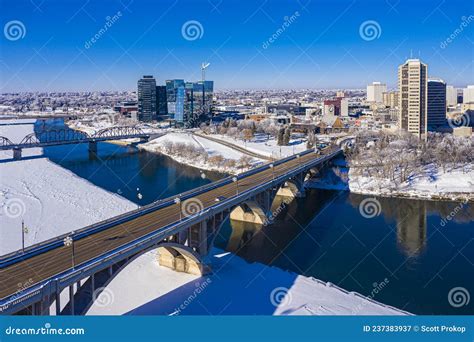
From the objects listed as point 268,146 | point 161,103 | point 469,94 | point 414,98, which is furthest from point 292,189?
point 469,94

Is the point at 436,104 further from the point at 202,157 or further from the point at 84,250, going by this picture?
the point at 84,250

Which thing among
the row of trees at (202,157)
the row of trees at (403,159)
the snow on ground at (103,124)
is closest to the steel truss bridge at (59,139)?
the row of trees at (202,157)

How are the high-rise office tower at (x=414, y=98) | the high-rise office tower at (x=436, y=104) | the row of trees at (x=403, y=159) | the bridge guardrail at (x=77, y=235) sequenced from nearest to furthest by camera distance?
1. the bridge guardrail at (x=77, y=235)
2. the row of trees at (x=403, y=159)
3. the high-rise office tower at (x=414, y=98)
4. the high-rise office tower at (x=436, y=104)

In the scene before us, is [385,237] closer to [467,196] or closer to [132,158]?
[467,196]

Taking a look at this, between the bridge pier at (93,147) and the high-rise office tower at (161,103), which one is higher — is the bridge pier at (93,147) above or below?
below

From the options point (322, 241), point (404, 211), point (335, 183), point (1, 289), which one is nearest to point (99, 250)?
point (1, 289)

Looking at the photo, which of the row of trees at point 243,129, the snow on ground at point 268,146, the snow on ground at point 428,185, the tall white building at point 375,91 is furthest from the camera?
the tall white building at point 375,91

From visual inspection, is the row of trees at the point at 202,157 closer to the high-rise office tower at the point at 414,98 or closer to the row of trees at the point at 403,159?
the row of trees at the point at 403,159
